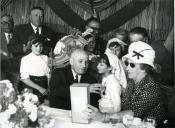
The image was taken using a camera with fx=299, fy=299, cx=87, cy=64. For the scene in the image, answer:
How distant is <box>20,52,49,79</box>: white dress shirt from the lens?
280 centimetres

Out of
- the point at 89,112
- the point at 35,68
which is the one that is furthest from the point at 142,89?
the point at 35,68

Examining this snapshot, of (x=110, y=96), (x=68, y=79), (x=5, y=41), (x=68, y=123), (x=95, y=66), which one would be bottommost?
(x=68, y=123)

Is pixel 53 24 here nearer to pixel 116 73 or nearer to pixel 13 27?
pixel 13 27

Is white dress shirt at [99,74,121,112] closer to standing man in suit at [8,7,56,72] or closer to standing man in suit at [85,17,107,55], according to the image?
standing man in suit at [85,17,107,55]

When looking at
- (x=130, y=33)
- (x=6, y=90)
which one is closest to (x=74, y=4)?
(x=130, y=33)

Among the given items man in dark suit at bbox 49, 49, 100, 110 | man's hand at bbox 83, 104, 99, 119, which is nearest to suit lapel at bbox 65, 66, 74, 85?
man in dark suit at bbox 49, 49, 100, 110

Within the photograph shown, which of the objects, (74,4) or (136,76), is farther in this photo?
(74,4)

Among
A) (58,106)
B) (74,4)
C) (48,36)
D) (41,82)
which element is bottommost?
(58,106)

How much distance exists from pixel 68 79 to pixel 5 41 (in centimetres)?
76

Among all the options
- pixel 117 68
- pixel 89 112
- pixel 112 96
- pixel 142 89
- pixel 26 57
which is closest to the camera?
pixel 89 112

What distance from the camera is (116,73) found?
101 inches

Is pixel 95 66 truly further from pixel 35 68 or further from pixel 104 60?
pixel 35 68

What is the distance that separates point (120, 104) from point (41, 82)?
894mm

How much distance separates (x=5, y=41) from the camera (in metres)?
2.82
